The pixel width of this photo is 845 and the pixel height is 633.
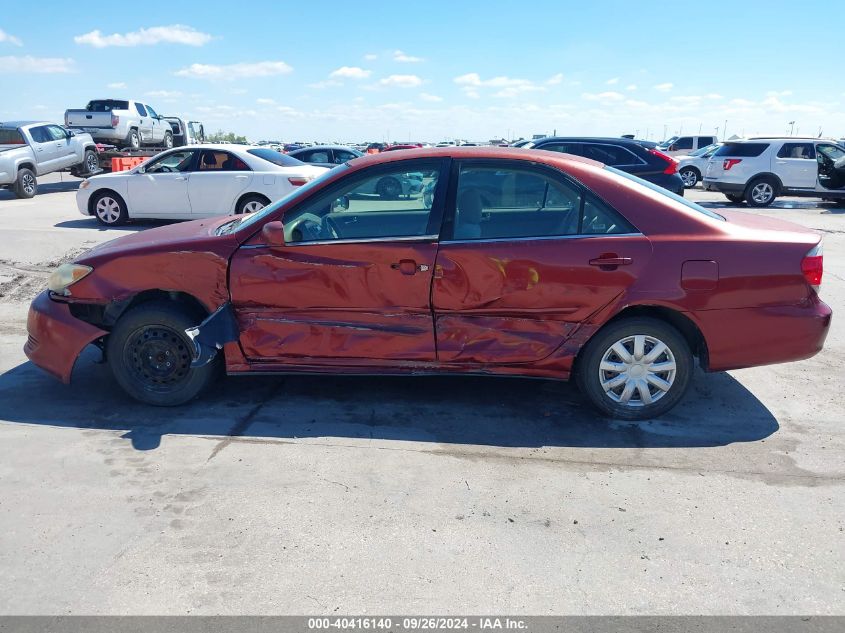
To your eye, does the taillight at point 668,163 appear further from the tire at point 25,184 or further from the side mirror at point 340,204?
the tire at point 25,184

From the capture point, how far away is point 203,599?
Result: 2762 millimetres

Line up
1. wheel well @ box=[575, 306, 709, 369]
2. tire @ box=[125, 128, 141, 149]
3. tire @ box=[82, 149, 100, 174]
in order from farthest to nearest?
tire @ box=[125, 128, 141, 149] → tire @ box=[82, 149, 100, 174] → wheel well @ box=[575, 306, 709, 369]

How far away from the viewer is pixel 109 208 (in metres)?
12.3

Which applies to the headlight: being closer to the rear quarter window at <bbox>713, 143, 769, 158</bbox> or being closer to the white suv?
the white suv

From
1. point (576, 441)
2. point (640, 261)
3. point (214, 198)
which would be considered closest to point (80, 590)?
point (576, 441)

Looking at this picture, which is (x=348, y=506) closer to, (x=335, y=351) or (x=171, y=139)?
(x=335, y=351)

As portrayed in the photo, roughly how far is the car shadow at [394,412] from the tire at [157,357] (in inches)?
5.5

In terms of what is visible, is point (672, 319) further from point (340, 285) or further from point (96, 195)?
point (96, 195)

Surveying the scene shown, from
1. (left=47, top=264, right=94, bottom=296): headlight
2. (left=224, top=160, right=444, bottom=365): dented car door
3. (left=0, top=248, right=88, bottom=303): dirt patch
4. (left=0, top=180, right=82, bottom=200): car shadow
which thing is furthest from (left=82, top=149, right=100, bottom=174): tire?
(left=224, top=160, right=444, bottom=365): dented car door

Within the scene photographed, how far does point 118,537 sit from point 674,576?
250 cm

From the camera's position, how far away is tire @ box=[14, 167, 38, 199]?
17625 mm

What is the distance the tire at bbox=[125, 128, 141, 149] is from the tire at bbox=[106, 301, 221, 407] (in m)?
23.3

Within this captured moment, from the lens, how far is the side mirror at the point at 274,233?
4.23m

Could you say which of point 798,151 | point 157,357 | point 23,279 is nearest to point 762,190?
point 798,151
